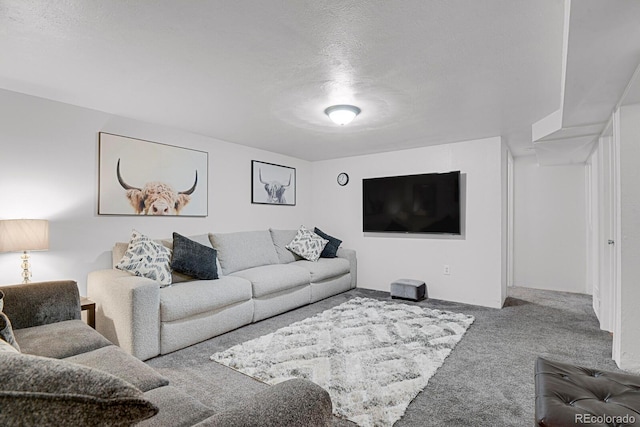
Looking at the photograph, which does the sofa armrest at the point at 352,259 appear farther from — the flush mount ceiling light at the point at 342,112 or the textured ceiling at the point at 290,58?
the flush mount ceiling light at the point at 342,112

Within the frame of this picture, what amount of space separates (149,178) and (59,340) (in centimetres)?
213

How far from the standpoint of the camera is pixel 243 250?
4.22m

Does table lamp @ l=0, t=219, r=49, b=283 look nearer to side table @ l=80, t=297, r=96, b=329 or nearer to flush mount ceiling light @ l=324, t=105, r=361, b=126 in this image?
side table @ l=80, t=297, r=96, b=329

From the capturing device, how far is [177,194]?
3.91 m

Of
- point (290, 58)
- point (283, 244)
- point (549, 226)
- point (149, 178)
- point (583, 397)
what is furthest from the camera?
point (549, 226)

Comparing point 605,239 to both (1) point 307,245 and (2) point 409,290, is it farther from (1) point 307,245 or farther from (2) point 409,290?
(1) point 307,245

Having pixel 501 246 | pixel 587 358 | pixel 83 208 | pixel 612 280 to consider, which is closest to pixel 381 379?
pixel 587 358

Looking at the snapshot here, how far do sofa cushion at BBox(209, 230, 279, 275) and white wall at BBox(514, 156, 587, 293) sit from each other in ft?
13.8

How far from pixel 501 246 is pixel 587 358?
1.71m

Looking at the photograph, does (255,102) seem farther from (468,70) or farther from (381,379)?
(381,379)

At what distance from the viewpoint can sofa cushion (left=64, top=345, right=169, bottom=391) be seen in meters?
1.42

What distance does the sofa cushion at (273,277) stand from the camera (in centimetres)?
362

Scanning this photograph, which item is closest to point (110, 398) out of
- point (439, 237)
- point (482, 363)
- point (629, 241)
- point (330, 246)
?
point (482, 363)

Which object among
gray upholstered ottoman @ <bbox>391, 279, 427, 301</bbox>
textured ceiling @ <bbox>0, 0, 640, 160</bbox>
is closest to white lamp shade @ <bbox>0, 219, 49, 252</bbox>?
textured ceiling @ <bbox>0, 0, 640, 160</bbox>
